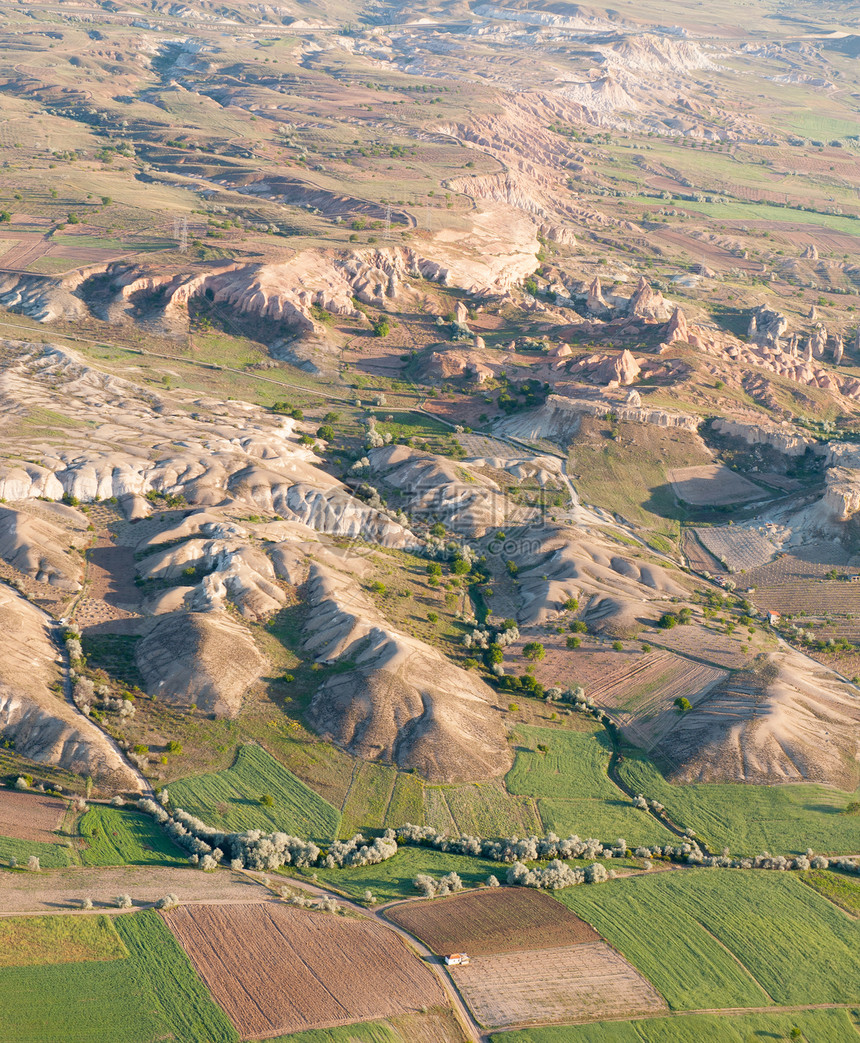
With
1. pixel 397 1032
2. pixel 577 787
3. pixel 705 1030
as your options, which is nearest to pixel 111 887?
pixel 397 1032

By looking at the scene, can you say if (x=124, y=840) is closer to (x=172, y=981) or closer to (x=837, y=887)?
(x=172, y=981)

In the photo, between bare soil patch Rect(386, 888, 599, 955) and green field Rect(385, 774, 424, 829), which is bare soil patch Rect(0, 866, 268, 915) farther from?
green field Rect(385, 774, 424, 829)

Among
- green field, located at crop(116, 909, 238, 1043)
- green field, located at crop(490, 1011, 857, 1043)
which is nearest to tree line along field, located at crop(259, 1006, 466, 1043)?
green field, located at crop(490, 1011, 857, 1043)

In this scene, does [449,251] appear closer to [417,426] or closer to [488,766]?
[417,426]

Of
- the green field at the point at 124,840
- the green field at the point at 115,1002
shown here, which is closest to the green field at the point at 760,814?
the green field at the point at 124,840


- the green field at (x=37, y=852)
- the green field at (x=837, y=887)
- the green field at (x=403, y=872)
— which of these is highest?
the green field at (x=37, y=852)

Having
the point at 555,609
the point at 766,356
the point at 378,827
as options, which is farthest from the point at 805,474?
the point at 378,827

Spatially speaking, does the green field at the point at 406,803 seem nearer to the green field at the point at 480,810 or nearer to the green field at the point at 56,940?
the green field at the point at 480,810
